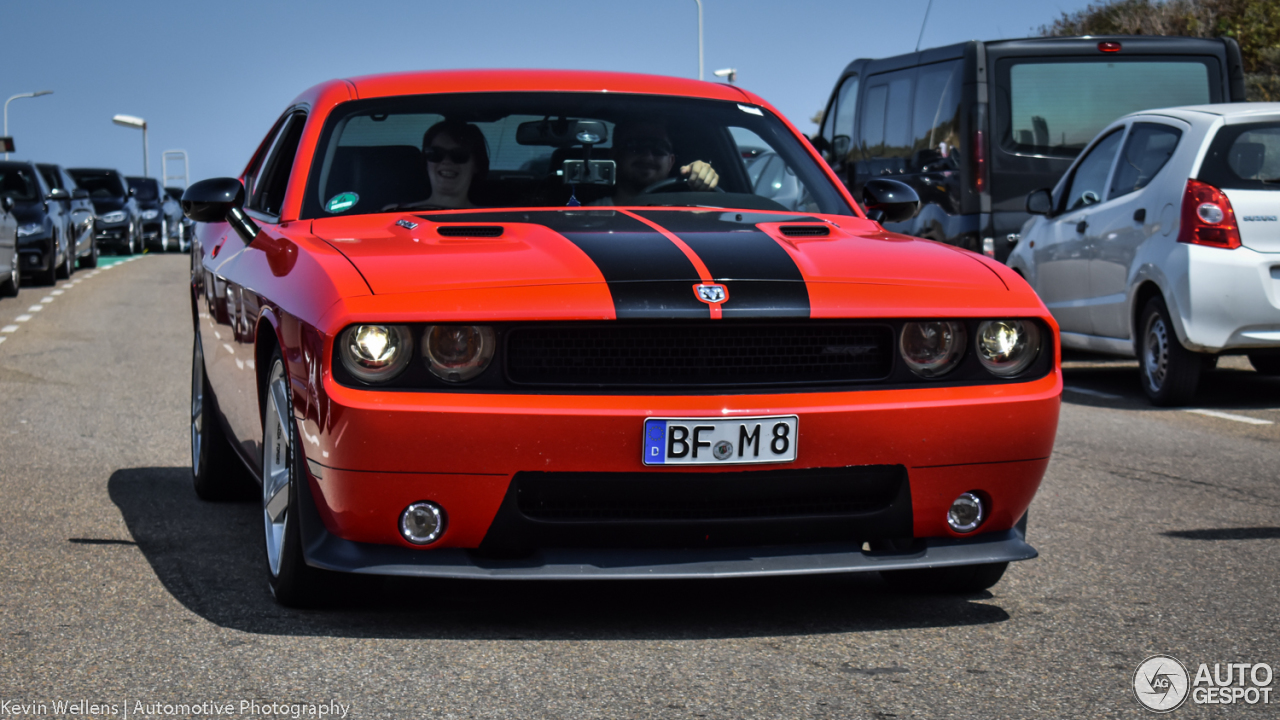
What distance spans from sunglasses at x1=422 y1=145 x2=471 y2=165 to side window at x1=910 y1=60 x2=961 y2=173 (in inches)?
307

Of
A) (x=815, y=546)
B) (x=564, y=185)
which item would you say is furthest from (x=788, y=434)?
(x=564, y=185)

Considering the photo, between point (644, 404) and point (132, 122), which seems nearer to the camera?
point (644, 404)

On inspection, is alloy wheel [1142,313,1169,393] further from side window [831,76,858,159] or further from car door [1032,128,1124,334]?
side window [831,76,858,159]

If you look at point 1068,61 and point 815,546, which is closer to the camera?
point 815,546

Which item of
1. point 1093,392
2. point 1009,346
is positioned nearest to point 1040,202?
point 1093,392

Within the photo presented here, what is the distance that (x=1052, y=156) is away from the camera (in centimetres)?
1240

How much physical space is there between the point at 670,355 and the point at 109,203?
103 feet

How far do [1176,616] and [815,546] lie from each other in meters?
1.01

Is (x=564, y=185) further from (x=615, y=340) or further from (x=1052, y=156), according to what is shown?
(x=1052, y=156)

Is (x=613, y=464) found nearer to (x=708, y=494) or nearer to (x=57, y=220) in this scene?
(x=708, y=494)

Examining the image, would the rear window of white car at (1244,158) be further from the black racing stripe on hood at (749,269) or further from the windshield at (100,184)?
the windshield at (100,184)

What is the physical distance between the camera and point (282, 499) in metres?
4.30

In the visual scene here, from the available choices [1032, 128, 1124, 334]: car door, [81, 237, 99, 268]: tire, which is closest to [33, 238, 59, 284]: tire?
[81, 237, 99, 268]: tire

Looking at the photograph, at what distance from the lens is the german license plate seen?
3.78 meters
